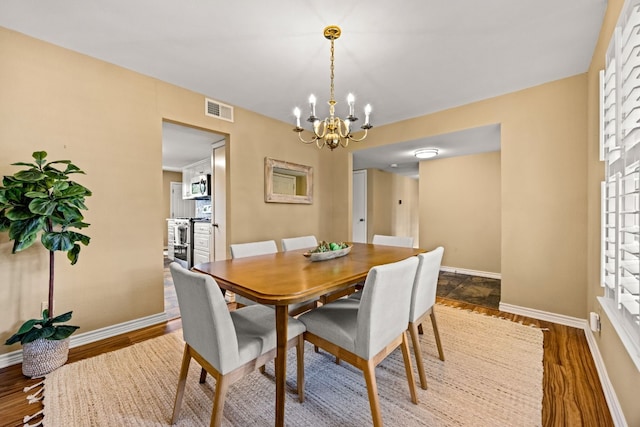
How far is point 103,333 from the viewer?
229 centimetres

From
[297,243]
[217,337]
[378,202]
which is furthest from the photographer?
[378,202]

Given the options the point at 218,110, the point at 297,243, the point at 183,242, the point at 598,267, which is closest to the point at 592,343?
the point at 598,267

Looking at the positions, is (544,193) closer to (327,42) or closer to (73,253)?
(327,42)

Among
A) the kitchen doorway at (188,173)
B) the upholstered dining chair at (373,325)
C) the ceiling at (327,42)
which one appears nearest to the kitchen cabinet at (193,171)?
the kitchen doorway at (188,173)

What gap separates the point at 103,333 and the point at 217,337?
1905mm

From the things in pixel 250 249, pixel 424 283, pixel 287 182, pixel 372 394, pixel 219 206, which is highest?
pixel 287 182

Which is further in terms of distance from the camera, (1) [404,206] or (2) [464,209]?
(1) [404,206]

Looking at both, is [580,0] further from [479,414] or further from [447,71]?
[479,414]

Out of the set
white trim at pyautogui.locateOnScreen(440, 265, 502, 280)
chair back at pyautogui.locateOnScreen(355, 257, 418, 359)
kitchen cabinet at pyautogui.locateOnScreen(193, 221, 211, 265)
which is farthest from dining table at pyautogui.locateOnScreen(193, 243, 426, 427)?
white trim at pyautogui.locateOnScreen(440, 265, 502, 280)

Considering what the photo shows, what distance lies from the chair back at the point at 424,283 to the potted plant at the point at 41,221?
2348 mm

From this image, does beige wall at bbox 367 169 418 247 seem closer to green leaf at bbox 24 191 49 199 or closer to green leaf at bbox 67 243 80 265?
green leaf at bbox 67 243 80 265

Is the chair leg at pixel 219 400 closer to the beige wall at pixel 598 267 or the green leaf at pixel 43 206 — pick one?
the green leaf at pixel 43 206

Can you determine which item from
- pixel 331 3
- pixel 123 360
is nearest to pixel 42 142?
pixel 123 360

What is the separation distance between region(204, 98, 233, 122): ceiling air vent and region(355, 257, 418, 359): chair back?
2759 mm
